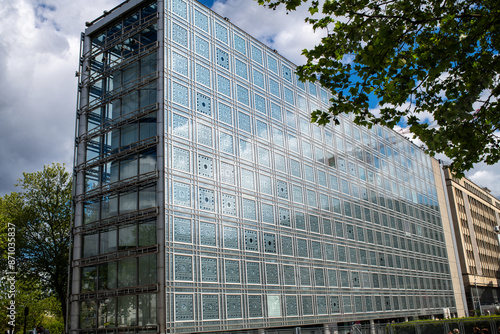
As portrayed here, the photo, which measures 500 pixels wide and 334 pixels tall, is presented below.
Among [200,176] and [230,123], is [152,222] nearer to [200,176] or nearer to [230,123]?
[200,176]

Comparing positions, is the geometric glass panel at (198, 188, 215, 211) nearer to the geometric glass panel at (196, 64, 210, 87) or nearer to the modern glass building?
the modern glass building

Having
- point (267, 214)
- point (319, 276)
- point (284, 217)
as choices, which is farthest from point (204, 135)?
point (319, 276)

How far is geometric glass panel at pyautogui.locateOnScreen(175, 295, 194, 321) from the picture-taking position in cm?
2723

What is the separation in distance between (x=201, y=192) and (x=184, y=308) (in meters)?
7.34

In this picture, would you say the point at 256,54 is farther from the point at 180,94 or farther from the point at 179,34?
the point at 180,94

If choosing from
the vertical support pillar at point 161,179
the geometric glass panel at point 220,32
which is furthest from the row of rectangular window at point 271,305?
the geometric glass panel at point 220,32

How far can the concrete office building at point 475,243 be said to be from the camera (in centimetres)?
8031

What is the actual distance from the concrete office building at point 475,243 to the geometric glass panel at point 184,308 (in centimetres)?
5710

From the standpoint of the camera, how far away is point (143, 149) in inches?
1206

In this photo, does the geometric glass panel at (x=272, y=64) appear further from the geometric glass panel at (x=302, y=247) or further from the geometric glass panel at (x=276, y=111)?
the geometric glass panel at (x=302, y=247)

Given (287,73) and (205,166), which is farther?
(287,73)

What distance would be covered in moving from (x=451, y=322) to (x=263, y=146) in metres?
18.3

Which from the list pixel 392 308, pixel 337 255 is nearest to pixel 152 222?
pixel 337 255

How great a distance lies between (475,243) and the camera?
3447 inches
